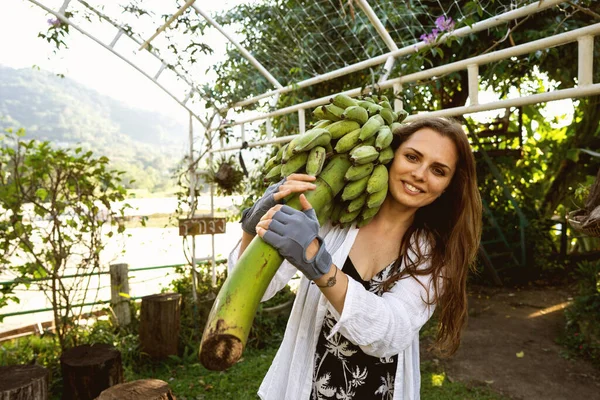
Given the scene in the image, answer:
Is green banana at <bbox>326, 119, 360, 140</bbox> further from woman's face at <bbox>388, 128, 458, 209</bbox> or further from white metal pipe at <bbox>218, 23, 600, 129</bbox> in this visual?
white metal pipe at <bbox>218, 23, 600, 129</bbox>

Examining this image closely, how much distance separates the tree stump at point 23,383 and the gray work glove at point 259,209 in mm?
2189

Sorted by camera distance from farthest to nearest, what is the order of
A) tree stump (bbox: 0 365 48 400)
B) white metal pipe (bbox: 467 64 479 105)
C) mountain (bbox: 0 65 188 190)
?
mountain (bbox: 0 65 188 190), tree stump (bbox: 0 365 48 400), white metal pipe (bbox: 467 64 479 105)

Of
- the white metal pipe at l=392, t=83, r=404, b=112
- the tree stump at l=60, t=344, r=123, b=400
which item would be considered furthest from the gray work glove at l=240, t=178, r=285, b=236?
the tree stump at l=60, t=344, r=123, b=400

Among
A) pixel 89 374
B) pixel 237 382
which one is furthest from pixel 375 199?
pixel 237 382

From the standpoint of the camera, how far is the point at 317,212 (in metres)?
1.28

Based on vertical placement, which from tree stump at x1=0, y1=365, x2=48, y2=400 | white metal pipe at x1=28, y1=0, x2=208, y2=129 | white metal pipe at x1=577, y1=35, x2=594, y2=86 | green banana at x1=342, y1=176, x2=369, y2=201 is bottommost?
tree stump at x1=0, y1=365, x2=48, y2=400

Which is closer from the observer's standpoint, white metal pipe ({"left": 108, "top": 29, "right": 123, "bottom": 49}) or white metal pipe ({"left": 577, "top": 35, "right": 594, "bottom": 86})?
white metal pipe ({"left": 577, "top": 35, "right": 594, "bottom": 86})

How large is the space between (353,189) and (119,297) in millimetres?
4184

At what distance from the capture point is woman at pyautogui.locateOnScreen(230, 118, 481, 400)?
1384mm

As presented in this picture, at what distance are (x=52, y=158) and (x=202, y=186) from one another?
1845 millimetres

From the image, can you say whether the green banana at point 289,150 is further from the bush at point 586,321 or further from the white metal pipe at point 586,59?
the bush at point 586,321

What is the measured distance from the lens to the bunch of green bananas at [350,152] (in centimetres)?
Result: 125

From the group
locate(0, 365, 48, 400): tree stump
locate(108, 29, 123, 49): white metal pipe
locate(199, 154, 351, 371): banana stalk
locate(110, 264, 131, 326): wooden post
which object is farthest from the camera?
locate(110, 264, 131, 326): wooden post

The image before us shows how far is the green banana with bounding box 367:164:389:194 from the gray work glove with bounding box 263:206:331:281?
26 centimetres
